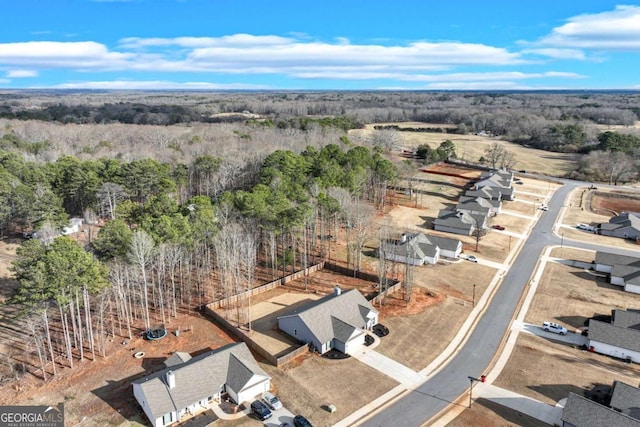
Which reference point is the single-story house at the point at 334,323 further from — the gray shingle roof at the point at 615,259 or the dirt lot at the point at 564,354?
the gray shingle roof at the point at 615,259

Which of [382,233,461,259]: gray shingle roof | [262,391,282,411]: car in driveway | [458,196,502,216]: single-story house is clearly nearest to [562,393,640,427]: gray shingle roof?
[262,391,282,411]: car in driveway

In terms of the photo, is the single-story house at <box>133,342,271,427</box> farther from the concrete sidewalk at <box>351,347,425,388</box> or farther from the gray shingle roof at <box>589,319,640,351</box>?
the gray shingle roof at <box>589,319,640,351</box>

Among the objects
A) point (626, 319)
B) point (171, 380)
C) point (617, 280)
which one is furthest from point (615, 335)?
point (171, 380)

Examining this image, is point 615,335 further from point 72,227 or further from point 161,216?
point 72,227

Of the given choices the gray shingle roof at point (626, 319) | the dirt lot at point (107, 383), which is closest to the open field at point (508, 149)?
the gray shingle roof at point (626, 319)

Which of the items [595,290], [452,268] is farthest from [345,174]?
[595,290]

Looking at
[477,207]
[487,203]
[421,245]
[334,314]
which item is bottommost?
[334,314]

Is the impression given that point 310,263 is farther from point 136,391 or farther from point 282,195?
point 136,391

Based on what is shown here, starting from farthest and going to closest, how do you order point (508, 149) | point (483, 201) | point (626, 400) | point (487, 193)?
point (508, 149) < point (487, 193) < point (483, 201) < point (626, 400)
